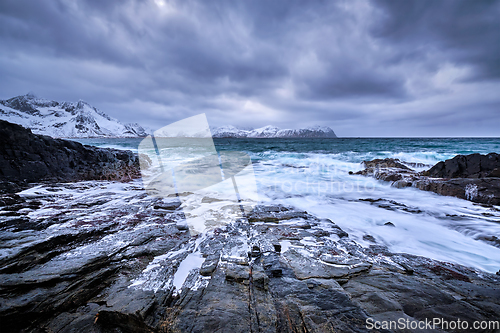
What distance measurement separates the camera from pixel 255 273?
287 centimetres

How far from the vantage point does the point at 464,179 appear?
8180mm

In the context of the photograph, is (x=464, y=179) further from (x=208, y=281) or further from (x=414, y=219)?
(x=208, y=281)

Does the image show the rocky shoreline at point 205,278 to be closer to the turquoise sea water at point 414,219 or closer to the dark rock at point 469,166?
the turquoise sea water at point 414,219

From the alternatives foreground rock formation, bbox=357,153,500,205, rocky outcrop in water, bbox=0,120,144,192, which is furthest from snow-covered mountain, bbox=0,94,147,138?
foreground rock formation, bbox=357,153,500,205

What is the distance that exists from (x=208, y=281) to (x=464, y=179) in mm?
11360

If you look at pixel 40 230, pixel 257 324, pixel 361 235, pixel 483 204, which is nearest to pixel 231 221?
pixel 257 324

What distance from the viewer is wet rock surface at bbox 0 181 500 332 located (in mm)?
2076

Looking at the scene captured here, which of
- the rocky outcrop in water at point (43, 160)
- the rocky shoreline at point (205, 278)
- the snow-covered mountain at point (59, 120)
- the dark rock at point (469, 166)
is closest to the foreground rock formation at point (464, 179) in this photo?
the dark rock at point (469, 166)

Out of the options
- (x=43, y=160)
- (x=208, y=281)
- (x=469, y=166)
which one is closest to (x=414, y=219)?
(x=208, y=281)

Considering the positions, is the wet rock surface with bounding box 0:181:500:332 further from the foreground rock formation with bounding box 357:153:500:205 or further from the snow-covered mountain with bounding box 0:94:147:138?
the snow-covered mountain with bounding box 0:94:147:138

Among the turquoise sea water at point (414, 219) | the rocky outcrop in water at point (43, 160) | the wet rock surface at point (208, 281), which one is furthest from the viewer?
the rocky outcrop in water at point (43, 160)

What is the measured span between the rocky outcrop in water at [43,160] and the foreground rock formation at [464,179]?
15006mm

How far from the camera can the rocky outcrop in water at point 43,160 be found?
21.4 ft

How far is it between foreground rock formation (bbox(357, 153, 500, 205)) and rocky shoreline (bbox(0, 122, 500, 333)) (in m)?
6.05
